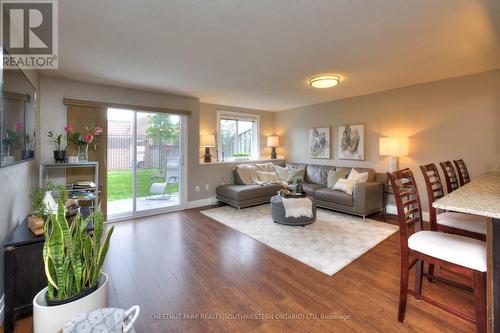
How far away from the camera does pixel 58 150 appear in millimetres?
3309

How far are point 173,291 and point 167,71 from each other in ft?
8.92

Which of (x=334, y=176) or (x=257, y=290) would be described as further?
(x=334, y=176)

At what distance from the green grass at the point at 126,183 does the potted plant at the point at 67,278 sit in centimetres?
292

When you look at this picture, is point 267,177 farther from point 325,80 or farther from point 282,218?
point 325,80

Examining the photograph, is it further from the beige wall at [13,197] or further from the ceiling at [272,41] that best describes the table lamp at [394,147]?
the beige wall at [13,197]

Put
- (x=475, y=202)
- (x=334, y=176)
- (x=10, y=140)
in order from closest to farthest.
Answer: (x=475, y=202), (x=10, y=140), (x=334, y=176)

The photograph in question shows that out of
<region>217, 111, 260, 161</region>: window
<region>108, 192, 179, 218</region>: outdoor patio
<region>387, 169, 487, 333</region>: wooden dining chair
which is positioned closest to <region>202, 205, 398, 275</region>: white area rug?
<region>108, 192, 179, 218</region>: outdoor patio

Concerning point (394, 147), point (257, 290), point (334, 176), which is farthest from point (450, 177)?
point (257, 290)

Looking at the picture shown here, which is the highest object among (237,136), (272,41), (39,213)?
(272,41)

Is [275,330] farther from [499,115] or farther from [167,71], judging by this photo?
[499,115]

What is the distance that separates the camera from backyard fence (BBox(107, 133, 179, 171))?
4.10 meters

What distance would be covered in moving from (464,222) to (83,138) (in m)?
4.69

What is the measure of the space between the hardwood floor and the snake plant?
57 centimetres

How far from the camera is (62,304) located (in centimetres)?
127
